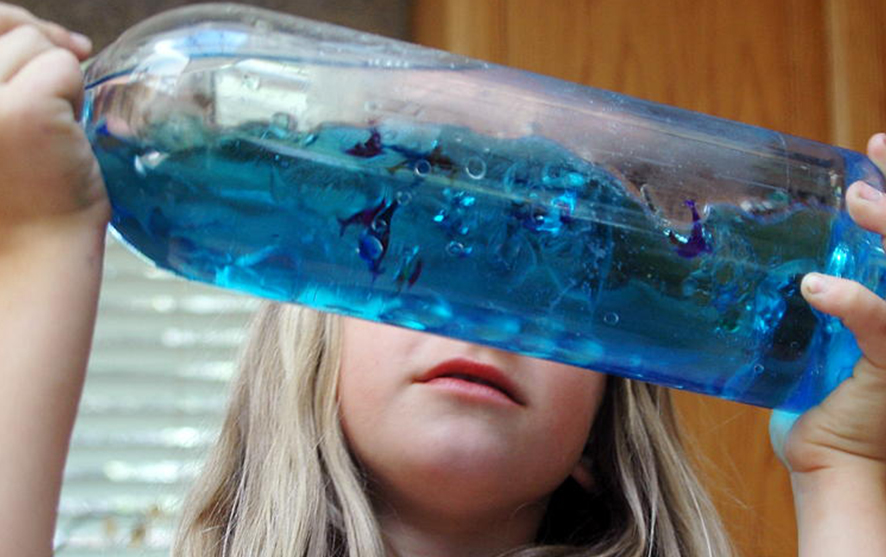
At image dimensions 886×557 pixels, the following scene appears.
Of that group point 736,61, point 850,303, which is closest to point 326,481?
point 850,303

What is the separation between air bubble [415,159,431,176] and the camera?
26.9 inches

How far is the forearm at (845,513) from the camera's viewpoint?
0.82 metres

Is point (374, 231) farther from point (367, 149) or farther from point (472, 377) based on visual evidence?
point (472, 377)

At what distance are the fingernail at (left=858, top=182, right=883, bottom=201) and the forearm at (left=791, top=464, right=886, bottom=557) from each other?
201mm

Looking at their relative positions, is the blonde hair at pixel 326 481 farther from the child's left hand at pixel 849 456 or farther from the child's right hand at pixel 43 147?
the child's right hand at pixel 43 147

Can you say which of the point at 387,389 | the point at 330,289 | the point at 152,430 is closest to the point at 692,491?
the point at 387,389

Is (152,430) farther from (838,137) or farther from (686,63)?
(838,137)

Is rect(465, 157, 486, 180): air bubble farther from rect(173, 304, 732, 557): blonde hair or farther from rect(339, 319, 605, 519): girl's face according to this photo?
rect(173, 304, 732, 557): blonde hair

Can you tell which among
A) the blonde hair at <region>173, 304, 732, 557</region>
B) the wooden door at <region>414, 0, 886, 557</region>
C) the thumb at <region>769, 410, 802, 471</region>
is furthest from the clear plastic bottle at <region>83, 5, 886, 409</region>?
the wooden door at <region>414, 0, 886, 557</region>

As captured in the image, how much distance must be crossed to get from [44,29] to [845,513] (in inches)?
24.1

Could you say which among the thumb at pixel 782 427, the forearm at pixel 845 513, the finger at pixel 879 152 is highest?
the finger at pixel 879 152

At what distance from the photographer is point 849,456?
0.83 meters

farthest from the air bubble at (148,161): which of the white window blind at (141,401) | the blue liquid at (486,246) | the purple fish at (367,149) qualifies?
the white window blind at (141,401)

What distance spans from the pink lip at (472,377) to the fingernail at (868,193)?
29 centimetres
